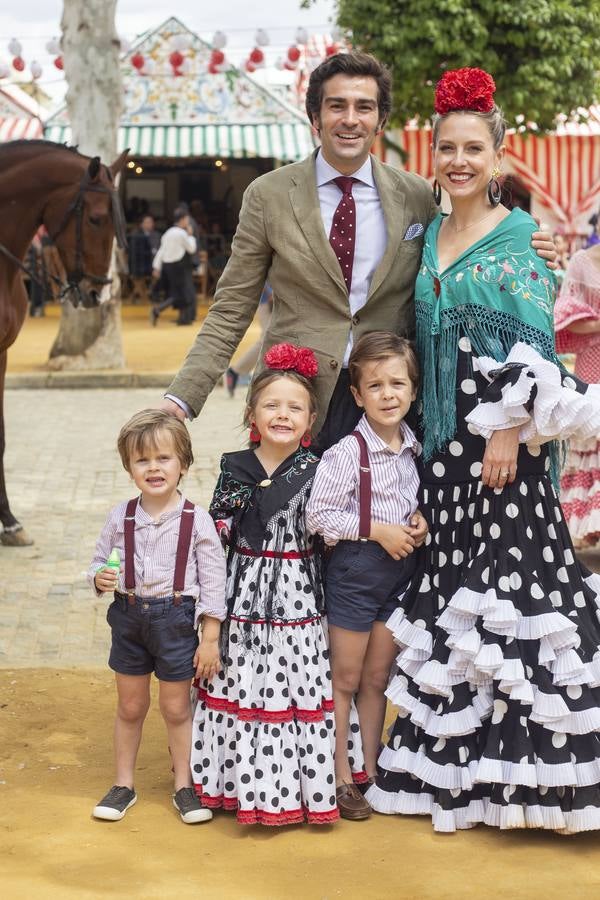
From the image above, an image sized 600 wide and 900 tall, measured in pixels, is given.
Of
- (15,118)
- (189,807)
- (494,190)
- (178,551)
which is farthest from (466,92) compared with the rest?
(15,118)

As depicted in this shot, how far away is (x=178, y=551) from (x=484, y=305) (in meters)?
1.13

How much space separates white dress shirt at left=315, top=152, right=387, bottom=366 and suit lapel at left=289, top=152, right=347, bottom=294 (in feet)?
0.11

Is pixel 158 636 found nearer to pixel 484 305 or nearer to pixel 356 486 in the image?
pixel 356 486

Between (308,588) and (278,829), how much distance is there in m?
0.69

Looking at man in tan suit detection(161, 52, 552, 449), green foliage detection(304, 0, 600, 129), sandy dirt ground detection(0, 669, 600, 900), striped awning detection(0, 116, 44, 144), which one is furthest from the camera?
striped awning detection(0, 116, 44, 144)

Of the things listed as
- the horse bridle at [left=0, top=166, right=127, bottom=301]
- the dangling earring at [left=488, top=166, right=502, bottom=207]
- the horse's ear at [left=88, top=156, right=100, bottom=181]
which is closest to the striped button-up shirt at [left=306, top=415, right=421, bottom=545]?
the dangling earring at [left=488, top=166, right=502, bottom=207]

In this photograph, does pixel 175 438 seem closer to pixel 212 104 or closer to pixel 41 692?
pixel 41 692

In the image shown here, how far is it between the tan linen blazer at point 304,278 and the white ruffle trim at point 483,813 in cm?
113

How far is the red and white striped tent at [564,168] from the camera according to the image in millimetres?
20938

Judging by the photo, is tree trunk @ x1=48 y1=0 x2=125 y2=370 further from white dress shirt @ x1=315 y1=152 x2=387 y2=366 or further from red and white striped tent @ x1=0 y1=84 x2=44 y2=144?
white dress shirt @ x1=315 y1=152 x2=387 y2=366

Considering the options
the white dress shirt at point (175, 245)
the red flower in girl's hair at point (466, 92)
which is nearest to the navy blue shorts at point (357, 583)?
the red flower in girl's hair at point (466, 92)

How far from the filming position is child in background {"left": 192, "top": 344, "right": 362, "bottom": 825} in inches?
137

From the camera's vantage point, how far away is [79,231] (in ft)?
25.0

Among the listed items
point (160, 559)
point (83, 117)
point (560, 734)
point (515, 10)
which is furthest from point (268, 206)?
point (515, 10)
